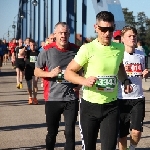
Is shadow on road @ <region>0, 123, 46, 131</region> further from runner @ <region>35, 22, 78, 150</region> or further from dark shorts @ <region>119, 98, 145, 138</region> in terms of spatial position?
dark shorts @ <region>119, 98, 145, 138</region>

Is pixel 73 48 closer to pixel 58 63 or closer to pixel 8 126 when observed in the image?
pixel 58 63

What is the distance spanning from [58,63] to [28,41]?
7161 millimetres

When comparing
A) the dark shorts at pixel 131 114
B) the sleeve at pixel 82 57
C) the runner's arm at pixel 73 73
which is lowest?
the dark shorts at pixel 131 114

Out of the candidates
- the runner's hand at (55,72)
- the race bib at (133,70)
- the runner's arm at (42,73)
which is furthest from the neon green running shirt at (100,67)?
the race bib at (133,70)

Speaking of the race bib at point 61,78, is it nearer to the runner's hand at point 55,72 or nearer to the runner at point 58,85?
the runner at point 58,85

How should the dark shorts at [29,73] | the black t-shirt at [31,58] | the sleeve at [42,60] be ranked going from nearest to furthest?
the sleeve at [42,60] < the black t-shirt at [31,58] < the dark shorts at [29,73]

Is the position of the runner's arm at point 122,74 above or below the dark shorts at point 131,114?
above

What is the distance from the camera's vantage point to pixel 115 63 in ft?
16.9

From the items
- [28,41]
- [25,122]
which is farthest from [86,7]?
[25,122]

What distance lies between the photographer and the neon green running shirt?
199 inches

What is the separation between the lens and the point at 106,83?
16.6ft

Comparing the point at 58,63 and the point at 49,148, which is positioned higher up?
the point at 58,63

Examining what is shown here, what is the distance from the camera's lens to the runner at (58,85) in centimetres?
645

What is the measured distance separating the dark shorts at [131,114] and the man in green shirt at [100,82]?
146 centimetres
